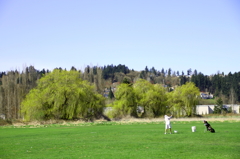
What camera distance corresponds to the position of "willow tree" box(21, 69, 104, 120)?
64250 mm

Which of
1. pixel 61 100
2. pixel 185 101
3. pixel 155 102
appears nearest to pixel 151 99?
pixel 155 102

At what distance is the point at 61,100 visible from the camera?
66500 mm

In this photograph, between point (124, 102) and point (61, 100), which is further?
point (124, 102)

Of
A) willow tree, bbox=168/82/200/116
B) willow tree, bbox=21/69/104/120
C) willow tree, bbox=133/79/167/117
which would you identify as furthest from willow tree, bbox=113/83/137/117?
willow tree, bbox=168/82/200/116

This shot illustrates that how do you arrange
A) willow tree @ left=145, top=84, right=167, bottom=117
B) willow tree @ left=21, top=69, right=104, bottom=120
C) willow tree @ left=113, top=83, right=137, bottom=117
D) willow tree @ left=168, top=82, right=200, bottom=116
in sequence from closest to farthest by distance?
1. willow tree @ left=21, top=69, right=104, bottom=120
2. willow tree @ left=113, top=83, right=137, bottom=117
3. willow tree @ left=168, top=82, right=200, bottom=116
4. willow tree @ left=145, top=84, right=167, bottom=117

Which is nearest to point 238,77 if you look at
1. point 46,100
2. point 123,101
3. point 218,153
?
point 123,101

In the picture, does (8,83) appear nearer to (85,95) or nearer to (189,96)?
(85,95)

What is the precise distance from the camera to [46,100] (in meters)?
65.8

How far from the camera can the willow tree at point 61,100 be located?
64250 mm

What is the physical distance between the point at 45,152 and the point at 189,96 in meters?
66.1

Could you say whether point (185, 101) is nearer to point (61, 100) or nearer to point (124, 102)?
point (124, 102)

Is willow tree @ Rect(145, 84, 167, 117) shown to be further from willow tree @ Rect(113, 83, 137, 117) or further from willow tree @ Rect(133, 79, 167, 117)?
willow tree @ Rect(113, 83, 137, 117)

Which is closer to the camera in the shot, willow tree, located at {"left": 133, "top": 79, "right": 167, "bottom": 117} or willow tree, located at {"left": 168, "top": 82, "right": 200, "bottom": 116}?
willow tree, located at {"left": 168, "top": 82, "right": 200, "bottom": 116}

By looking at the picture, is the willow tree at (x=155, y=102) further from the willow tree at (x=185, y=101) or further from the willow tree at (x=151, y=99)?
the willow tree at (x=185, y=101)
